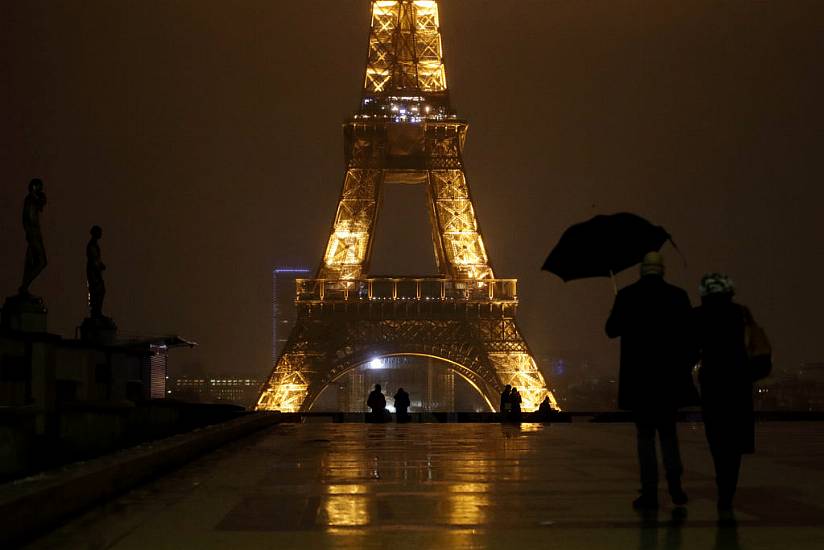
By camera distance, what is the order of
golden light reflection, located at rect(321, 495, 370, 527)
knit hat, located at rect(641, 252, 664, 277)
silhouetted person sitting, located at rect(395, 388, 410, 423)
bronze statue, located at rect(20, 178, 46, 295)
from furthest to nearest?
silhouetted person sitting, located at rect(395, 388, 410, 423) → bronze statue, located at rect(20, 178, 46, 295) → knit hat, located at rect(641, 252, 664, 277) → golden light reflection, located at rect(321, 495, 370, 527)

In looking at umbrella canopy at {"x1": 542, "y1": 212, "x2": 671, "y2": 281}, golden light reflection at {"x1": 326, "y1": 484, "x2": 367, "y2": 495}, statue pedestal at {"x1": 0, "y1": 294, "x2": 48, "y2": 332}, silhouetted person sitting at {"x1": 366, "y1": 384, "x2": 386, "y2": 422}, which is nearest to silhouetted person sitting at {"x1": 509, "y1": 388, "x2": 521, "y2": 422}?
silhouetted person sitting at {"x1": 366, "y1": 384, "x2": 386, "y2": 422}

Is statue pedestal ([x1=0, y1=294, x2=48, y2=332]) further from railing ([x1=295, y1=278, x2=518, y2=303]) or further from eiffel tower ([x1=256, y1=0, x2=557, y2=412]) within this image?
railing ([x1=295, y1=278, x2=518, y2=303])

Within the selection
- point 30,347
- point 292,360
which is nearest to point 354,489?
point 30,347

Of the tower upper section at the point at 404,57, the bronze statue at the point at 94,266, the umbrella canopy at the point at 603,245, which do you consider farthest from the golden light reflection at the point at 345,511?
the tower upper section at the point at 404,57

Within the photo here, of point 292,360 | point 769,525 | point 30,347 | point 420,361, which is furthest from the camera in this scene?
point 420,361

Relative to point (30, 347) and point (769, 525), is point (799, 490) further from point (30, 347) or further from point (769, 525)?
point (30, 347)

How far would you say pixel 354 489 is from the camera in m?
11.3

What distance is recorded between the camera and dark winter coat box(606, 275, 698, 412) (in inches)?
384

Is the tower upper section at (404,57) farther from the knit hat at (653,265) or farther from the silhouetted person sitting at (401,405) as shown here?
the knit hat at (653,265)

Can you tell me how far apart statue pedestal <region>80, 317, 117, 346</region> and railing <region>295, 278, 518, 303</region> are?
88.6ft

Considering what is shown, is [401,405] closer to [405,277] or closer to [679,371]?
[679,371]

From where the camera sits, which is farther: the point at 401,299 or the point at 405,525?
the point at 401,299

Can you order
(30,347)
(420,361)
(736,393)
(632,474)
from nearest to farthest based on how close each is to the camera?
1. (736,393)
2. (632,474)
3. (30,347)
4. (420,361)

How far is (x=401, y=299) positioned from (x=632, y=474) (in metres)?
47.1
